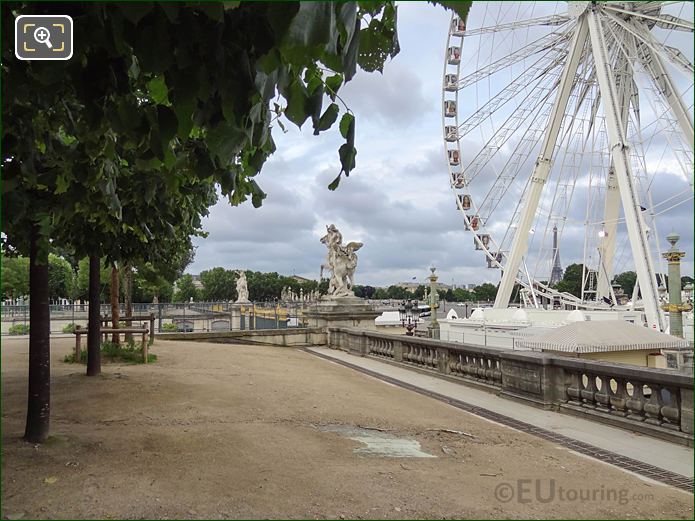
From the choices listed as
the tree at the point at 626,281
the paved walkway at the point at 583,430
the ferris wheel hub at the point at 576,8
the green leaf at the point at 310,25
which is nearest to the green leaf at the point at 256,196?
the green leaf at the point at 310,25

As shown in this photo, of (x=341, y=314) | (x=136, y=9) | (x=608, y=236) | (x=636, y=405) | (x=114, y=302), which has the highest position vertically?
(x=608, y=236)

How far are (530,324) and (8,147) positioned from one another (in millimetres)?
26425

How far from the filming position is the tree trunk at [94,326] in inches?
364

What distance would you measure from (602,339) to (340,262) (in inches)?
458

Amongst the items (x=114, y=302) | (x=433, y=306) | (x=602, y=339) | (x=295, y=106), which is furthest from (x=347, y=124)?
(x=433, y=306)

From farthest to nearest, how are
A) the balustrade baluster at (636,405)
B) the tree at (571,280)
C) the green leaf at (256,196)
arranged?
the tree at (571,280) < the balustrade baluster at (636,405) < the green leaf at (256,196)

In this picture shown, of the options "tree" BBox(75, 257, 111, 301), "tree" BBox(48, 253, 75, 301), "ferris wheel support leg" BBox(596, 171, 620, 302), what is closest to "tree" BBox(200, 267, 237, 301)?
"tree" BBox(48, 253, 75, 301)

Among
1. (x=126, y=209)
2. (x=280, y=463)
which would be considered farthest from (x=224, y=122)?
(x=126, y=209)

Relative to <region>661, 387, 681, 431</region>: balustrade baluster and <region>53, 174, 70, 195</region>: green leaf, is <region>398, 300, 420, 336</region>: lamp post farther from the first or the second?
<region>53, 174, 70, 195</region>: green leaf

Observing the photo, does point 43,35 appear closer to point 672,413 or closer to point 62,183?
point 62,183

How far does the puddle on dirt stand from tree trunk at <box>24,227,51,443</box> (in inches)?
108

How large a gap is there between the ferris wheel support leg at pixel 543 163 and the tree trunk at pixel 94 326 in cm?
2182

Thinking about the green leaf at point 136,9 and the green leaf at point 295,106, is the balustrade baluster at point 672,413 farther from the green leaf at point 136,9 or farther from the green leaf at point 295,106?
the green leaf at point 136,9
